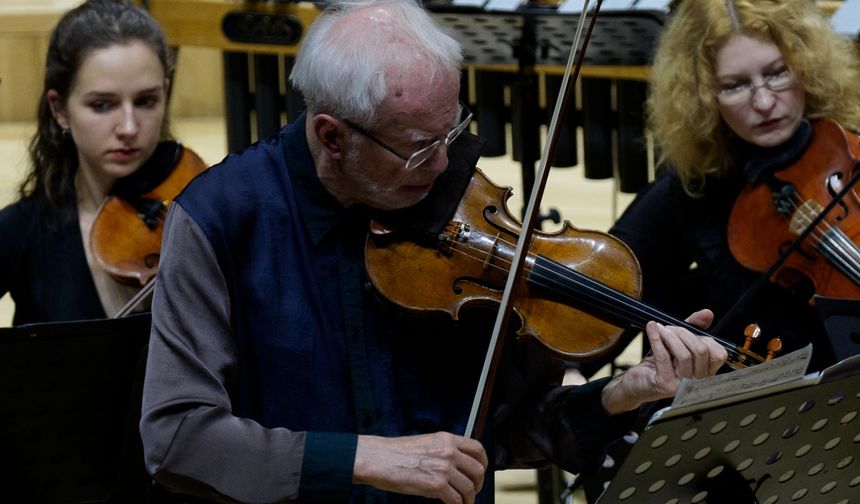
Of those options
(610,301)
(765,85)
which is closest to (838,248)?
(765,85)

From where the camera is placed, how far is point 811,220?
2.38 m

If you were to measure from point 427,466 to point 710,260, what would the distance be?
1.16 m

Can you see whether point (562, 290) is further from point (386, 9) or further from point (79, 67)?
point (79, 67)

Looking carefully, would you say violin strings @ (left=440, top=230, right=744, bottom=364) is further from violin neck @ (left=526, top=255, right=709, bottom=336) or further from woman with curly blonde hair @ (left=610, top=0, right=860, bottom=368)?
woman with curly blonde hair @ (left=610, top=0, right=860, bottom=368)

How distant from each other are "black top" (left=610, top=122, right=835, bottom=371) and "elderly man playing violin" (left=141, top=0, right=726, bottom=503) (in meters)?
0.69

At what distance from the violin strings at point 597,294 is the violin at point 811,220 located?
535 mm

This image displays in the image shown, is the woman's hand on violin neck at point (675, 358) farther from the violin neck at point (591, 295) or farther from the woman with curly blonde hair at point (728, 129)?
the woman with curly blonde hair at point (728, 129)

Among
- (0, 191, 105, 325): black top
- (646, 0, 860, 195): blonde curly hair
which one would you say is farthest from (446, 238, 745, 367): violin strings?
(0, 191, 105, 325): black top

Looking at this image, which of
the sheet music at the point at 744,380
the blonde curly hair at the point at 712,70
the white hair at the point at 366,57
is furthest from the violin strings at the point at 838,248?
the white hair at the point at 366,57

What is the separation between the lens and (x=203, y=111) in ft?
21.1

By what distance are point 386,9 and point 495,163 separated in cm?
418

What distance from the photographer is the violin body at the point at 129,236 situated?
239cm

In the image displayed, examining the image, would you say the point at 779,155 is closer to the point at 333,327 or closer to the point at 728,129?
the point at 728,129

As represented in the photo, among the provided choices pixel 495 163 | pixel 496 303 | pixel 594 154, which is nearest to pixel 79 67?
pixel 496 303
